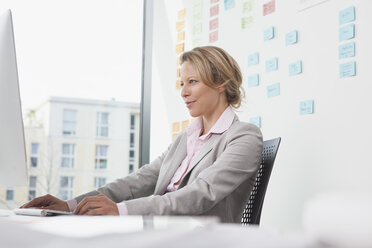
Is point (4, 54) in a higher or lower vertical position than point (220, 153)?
higher

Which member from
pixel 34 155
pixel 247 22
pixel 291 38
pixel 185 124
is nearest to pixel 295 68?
pixel 291 38

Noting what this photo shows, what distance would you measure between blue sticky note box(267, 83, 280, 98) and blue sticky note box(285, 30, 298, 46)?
0.64ft

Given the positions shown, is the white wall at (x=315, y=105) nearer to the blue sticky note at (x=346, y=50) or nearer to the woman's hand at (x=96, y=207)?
the blue sticky note at (x=346, y=50)

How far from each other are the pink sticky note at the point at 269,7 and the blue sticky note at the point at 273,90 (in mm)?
374

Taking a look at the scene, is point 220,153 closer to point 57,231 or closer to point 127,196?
point 127,196

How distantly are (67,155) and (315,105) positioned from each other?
186cm

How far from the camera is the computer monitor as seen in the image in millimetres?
1200

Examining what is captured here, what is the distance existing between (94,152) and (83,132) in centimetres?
16

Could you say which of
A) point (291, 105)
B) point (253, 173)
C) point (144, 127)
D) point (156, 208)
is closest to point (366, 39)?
point (291, 105)

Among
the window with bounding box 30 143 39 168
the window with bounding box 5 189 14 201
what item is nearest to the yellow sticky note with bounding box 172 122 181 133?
the window with bounding box 30 143 39 168

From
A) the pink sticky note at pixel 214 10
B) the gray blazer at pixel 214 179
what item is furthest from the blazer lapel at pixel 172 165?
the pink sticky note at pixel 214 10

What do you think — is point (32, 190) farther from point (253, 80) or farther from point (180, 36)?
point (253, 80)

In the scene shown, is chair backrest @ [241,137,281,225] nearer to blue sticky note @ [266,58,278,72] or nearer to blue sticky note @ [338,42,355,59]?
blue sticky note @ [338,42,355,59]

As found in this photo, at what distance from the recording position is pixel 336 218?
0.34 meters
